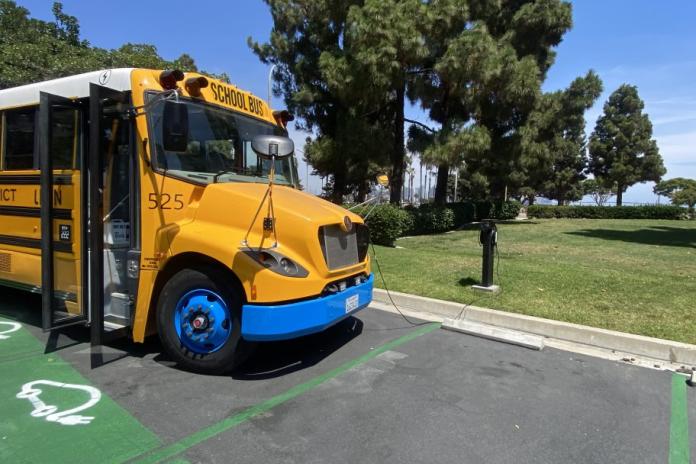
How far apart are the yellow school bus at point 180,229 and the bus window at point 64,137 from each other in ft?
0.04

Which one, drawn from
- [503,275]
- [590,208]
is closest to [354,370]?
[503,275]

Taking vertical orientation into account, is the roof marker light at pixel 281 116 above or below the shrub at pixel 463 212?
above

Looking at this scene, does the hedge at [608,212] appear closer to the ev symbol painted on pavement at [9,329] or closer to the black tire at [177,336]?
the black tire at [177,336]

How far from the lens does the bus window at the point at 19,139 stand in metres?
5.16

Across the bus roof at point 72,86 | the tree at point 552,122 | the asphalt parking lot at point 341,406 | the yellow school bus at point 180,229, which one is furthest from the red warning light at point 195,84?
the tree at point 552,122

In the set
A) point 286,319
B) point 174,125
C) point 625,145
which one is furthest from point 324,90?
point 625,145

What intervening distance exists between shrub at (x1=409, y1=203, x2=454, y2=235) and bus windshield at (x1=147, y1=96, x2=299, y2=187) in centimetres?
1264

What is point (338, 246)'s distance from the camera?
14.2 ft

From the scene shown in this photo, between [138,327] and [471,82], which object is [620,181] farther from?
[138,327]

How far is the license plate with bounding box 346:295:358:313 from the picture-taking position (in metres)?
4.37

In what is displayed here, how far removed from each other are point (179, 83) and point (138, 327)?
92.5 inches

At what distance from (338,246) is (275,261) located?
28.4 inches

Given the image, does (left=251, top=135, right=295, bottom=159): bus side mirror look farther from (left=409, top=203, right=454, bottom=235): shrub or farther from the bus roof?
(left=409, top=203, right=454, bottom=235): shrub

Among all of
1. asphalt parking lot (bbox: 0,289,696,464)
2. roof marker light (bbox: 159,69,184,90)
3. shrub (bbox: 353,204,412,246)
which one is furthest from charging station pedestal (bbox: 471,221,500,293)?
shrub (bbox: 353,204,412,246)
